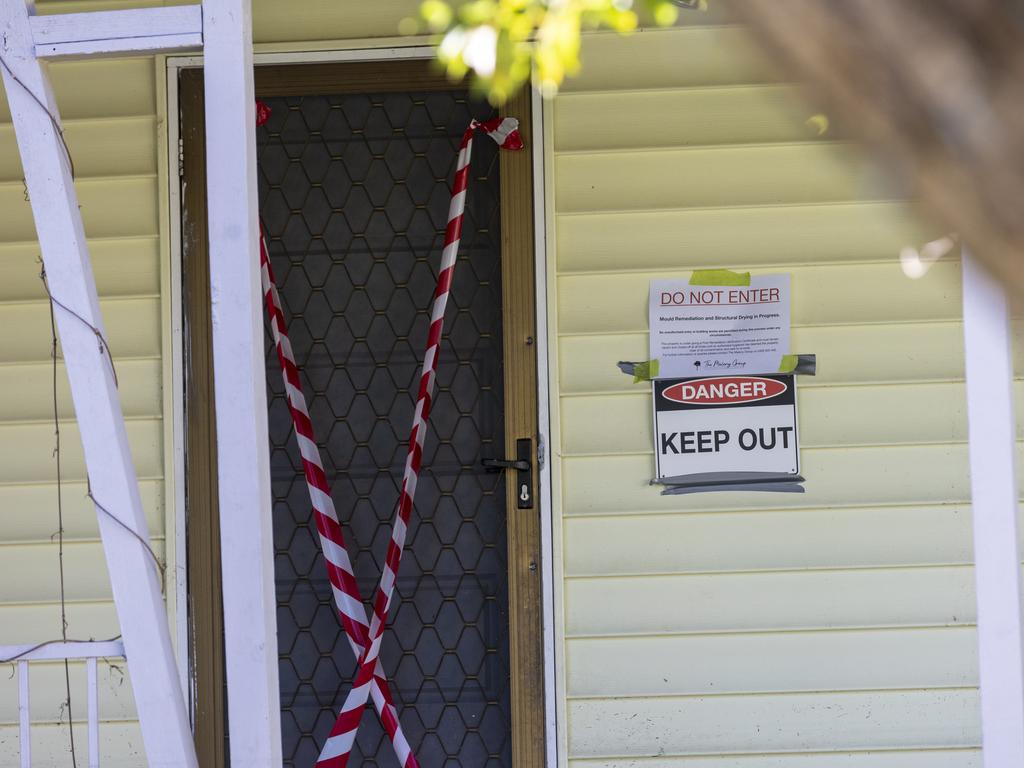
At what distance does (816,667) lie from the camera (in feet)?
12.0

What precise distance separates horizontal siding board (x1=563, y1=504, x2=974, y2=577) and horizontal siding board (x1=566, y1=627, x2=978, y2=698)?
229 mm

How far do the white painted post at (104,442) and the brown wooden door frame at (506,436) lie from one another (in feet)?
4.22

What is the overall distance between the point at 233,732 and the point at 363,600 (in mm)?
1407

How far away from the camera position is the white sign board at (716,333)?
12.1 ft

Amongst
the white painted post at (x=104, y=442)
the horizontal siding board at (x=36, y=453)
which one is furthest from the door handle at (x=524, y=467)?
the white painted post at (x=104, y=442)

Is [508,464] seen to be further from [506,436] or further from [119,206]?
[119,206]

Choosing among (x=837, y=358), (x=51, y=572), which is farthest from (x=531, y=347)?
(x=51, y=572)

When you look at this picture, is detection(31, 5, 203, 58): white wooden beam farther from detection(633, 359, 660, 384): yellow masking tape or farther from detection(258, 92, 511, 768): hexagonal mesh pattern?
detection(633, 359, 660, 384): yellow masking tape

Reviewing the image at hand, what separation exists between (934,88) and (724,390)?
315 centimetres

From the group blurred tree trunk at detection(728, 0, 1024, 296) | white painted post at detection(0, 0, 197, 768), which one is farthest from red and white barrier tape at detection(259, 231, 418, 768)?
blurred tree trunk at detection(728, 0, 1024, 296)

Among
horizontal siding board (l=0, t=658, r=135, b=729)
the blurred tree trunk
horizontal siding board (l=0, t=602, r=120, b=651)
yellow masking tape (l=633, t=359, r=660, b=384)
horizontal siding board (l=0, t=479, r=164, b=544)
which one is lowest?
horizontal siding board (l=0, t=658, r=135, b=729)

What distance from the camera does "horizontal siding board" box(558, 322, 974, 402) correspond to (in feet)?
12.2

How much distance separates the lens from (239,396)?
7.82ft

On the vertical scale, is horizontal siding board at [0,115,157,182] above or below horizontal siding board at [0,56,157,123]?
below
